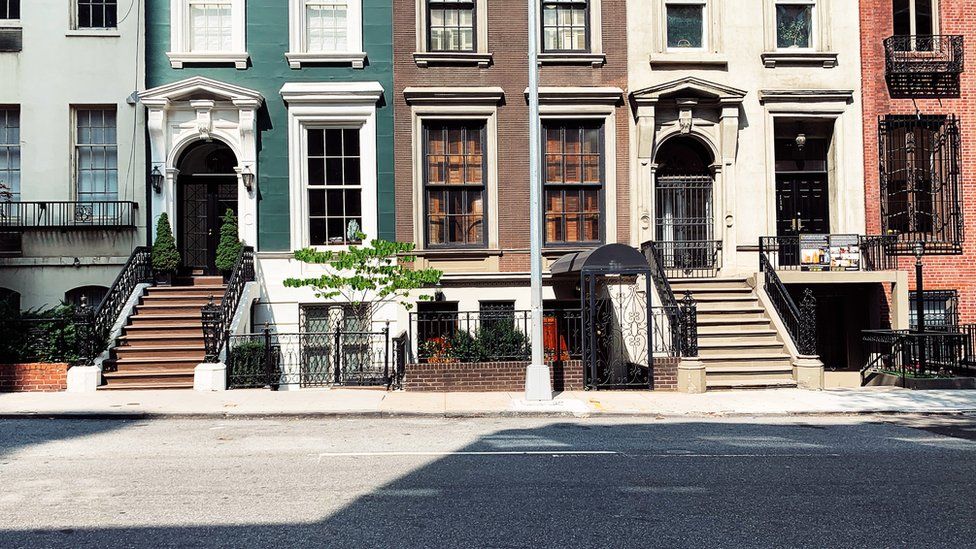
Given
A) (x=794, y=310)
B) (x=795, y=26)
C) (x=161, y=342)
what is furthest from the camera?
(x=795, y=26)

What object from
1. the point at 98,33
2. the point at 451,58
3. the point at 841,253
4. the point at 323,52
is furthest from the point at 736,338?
the point at 98,33

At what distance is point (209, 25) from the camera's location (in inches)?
735

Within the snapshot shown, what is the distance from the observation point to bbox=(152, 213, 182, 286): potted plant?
691 inches

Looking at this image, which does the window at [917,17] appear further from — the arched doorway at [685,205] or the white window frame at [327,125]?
the white window frame at [327,125]

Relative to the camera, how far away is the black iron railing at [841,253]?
1825 cm

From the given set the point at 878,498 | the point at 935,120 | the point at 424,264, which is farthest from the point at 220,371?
the point at 935,120

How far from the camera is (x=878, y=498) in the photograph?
23.5ft

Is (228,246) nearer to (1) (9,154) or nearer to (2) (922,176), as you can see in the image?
(1) (9,154)

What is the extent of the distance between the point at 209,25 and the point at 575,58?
8.68 metres

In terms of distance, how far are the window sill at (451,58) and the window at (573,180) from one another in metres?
2.20

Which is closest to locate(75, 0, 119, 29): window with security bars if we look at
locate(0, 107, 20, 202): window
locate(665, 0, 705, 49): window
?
locate(0, 107, 20, 202): window

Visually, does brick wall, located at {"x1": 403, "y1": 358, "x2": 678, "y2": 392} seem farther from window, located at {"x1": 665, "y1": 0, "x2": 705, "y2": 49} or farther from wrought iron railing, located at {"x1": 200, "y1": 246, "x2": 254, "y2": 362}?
window, located at {"x1": 665, "y1": 0, "x2": 705, "y2": 49}

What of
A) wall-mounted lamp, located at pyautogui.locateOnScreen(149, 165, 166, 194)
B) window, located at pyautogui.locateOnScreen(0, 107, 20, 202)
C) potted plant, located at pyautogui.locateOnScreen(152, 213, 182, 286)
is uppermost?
window, located at pyautogui.locateOnScreen(0, 107, 20, 202)

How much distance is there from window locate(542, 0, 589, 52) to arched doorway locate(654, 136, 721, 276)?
3286 millimetres
